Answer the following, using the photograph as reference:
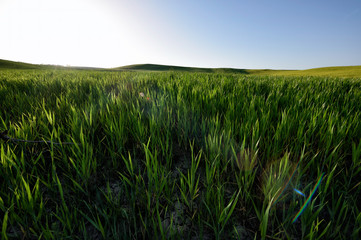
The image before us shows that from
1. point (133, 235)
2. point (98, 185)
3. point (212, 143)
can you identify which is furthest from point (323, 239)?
point (98, 185)

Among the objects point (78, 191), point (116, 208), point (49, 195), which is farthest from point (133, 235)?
point (49, 195)

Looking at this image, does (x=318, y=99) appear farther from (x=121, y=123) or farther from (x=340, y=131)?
(x=121, y=123)

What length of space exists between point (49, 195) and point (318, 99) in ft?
7.70

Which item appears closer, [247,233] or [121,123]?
[247,233]

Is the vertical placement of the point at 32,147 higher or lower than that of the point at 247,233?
higher

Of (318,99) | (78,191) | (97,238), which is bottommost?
(97,238)

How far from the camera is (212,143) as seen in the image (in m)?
0.84

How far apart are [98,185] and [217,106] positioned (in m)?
1.09

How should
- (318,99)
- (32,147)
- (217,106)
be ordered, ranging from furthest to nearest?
(318,99)
(217,106)
(32,147)

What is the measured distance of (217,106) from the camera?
146 centimetres

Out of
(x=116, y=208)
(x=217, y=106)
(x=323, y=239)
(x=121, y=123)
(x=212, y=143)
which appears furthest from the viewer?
(x=217, y=106)

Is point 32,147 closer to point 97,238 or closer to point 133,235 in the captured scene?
point 97,238

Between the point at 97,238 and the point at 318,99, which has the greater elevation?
the point at 318,99

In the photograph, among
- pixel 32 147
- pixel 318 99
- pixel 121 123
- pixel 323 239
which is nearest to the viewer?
pixel 323 239
